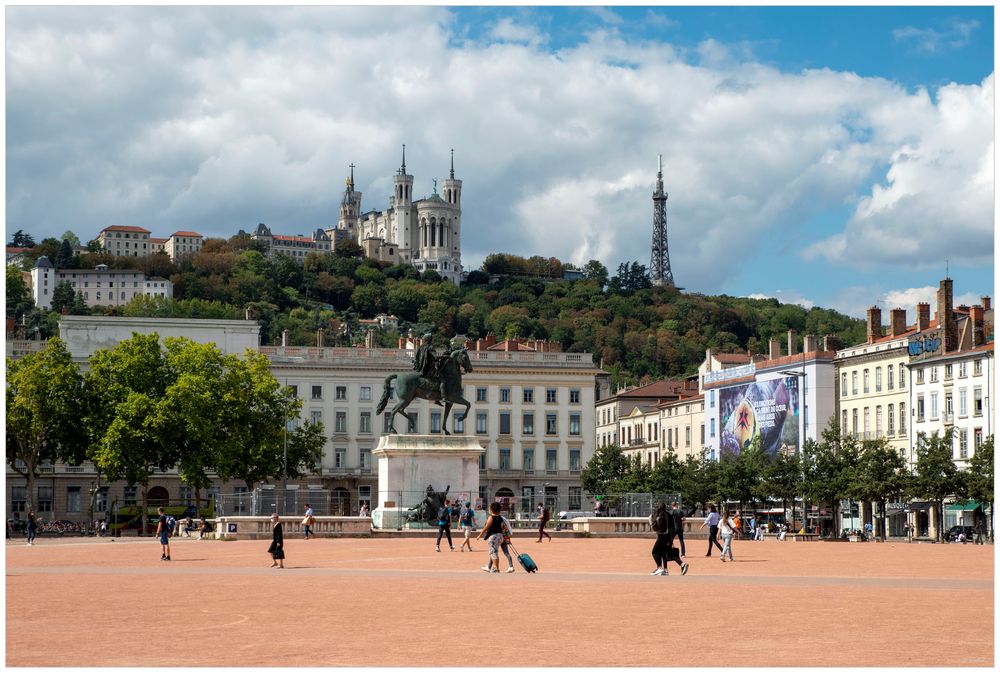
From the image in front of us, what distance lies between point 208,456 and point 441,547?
3807cm

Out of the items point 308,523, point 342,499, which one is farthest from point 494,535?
point 342,499

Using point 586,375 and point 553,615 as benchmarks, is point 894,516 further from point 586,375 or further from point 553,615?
point 553,615

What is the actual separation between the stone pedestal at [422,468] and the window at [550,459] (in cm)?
6269

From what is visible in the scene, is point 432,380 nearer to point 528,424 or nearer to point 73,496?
point 73,496

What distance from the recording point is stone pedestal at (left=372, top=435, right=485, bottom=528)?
173 feet

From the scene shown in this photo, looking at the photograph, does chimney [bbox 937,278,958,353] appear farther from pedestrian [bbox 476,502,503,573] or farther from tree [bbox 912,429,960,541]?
pedestrian [bbox 476,502,503,573]

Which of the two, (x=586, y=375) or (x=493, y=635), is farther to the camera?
(x=586, y=375)

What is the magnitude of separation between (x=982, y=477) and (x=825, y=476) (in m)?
13.5

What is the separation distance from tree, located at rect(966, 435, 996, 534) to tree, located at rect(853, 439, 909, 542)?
438 centimetres

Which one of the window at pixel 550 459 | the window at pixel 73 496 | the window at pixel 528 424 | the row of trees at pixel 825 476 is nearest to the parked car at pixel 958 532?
the row of trees at pixel 825 476

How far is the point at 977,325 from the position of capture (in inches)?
3760

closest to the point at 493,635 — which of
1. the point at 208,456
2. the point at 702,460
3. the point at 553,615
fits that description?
the point at 553,615

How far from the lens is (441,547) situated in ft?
147

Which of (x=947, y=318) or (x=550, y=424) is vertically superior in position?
(x=947, y=318)
